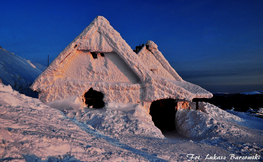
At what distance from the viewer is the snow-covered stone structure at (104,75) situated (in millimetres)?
5855

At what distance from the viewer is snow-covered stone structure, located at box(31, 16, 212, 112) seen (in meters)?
5.86

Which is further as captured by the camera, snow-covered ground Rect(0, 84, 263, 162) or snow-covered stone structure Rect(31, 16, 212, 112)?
snow-covered stone structure Rect(31, 16, 212, 112)

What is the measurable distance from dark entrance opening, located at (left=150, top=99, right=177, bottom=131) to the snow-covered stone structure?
1.58 meters

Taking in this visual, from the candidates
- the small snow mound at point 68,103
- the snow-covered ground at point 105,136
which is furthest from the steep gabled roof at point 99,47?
the snow-covered ground at point 105,136

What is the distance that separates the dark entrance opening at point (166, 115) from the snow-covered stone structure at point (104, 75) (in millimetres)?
1579

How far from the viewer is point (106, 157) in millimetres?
2154

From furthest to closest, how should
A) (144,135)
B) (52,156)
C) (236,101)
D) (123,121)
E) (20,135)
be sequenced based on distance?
(236,101), (123,121), (144,135), (20,135), (52,156)

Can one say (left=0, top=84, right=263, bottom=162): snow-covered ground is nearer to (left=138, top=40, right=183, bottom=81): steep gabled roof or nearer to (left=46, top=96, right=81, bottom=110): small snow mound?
(left=46, top=96, right=81, bottom=110): small snow mound

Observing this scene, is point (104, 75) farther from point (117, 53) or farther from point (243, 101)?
point (243, 101)

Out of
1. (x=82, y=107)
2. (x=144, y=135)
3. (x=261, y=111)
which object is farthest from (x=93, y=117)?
(x=261, y=111)

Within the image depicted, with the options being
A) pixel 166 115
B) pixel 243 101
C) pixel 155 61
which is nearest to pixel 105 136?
pixel 166 115

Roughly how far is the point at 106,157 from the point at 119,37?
4.96 m

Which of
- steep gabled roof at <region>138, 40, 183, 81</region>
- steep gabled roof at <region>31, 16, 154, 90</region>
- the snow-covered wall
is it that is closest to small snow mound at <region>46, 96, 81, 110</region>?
the snow-covered wall

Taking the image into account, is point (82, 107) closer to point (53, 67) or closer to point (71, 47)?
point (53, 67)
